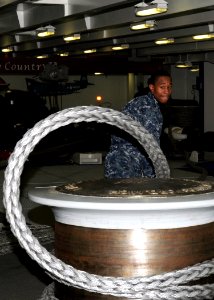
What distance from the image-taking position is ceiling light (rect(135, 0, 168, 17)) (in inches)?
333

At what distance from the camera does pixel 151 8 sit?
28.1ft

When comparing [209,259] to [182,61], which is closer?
[209,259]

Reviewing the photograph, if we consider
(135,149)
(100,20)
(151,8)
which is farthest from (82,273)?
(100,20)

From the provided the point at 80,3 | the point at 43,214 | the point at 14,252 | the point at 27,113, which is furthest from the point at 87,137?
the point at 14,252

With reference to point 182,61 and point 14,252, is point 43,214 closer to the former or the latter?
point 14,252

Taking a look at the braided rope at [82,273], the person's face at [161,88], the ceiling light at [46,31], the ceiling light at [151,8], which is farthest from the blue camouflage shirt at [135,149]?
the ceiling light at [46,31]

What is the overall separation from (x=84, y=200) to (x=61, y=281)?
0.34 metres

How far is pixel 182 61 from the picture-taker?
2023 centimetres

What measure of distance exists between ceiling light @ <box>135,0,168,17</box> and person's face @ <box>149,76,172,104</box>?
3.74 metres

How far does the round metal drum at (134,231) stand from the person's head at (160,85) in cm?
247

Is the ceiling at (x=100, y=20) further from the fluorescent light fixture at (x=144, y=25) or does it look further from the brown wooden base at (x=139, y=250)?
the brown wooden base at (x=139, y=250)

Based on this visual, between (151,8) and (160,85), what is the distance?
395cm

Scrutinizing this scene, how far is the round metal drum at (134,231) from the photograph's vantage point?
2316 mm

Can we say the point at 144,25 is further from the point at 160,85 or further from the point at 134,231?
the point at 134,231
